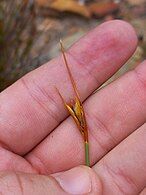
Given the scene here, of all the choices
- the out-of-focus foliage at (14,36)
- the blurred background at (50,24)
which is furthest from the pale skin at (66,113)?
the blurred background at (50,24)

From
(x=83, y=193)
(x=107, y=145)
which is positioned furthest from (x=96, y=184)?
(x=107, y=145)

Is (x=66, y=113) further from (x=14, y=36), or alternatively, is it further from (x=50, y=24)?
(x=50, y=24)

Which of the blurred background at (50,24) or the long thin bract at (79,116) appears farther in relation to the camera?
the blurred background at (50,24)

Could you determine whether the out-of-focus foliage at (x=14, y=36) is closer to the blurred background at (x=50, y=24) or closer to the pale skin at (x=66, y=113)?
the blurred background at (x=50, y=24)

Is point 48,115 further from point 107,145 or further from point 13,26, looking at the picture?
point 13,26

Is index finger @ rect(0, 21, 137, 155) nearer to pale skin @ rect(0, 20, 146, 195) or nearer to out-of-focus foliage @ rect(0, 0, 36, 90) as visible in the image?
pale skin @ rect(0, 20, 146, 195)

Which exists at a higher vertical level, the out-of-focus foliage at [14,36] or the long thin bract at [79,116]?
the out-of-focus foliage at [14,36]
